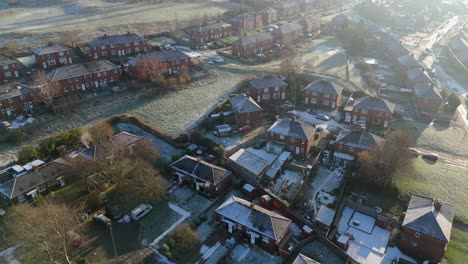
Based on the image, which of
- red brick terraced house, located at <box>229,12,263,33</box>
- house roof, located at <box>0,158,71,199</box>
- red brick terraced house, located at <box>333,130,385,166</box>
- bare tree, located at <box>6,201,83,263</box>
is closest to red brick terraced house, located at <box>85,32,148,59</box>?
red brick terraced house, located at <box>229,12,263,33</box>

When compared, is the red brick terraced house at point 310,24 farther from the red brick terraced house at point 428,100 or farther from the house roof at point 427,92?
the red brick terraced house at point 428,100

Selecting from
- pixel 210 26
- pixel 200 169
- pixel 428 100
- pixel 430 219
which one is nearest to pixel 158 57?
pixel 210 26

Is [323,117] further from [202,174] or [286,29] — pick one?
[286,29]

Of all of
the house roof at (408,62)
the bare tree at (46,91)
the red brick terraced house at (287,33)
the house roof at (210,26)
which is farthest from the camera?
the red brick terraced house at (287,33)

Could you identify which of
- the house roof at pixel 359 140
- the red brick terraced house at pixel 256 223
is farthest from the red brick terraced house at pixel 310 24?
the red brick terraced house at pixel 256 223

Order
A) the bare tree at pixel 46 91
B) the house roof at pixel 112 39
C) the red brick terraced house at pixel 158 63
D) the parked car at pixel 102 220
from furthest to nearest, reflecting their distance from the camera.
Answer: the house roof at pixel 112 39 < the red brick terraced house at pixel 158 63 < the bare tree at pixel 46 91 < the parked car at pixel 102 220

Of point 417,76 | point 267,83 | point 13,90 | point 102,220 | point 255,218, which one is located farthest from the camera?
point 417,76

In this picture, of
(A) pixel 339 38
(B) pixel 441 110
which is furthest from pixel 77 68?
(A) pixel 339 38
